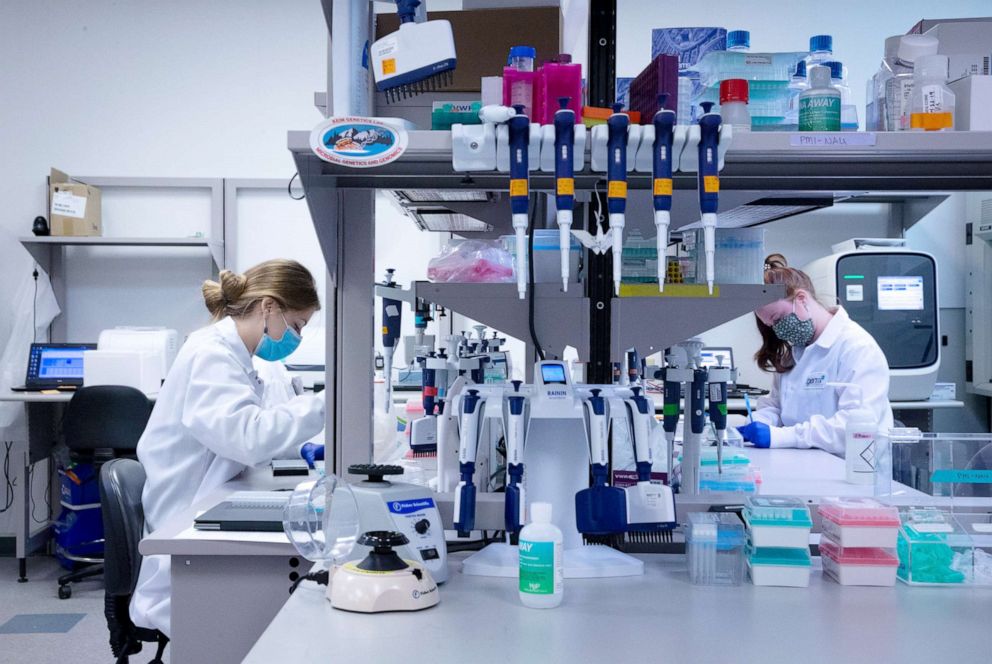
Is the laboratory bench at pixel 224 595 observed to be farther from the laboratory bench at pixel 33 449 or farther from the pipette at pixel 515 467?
the laboratory bench at pixel 33 449

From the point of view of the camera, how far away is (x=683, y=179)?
1778 millimetres

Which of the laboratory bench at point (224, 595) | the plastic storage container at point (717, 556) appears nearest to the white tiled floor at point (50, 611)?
the laboratory bench at point (224, 595)

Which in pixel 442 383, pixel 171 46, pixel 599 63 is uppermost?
pixel 171 46

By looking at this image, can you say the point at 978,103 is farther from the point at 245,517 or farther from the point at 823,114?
the point at 245,517

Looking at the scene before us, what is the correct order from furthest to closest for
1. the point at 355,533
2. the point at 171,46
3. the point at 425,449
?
the point at 171,46
the point at 425,449
the point at 355,533

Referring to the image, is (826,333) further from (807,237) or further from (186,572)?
(186,572)

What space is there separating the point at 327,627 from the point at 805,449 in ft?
7.43

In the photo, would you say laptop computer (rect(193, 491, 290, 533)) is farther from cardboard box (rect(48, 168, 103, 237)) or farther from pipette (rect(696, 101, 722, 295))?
cardboard box (rect(48, 168, 103, 237))

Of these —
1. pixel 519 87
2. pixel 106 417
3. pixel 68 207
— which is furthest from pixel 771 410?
pixel 68 207

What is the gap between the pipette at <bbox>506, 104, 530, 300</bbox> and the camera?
55.3 inches

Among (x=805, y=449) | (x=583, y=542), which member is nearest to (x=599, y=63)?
(x=583, y=542)

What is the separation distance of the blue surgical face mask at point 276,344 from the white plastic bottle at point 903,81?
1661 mm

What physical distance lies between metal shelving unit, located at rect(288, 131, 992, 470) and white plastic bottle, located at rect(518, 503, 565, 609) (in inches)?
22.3

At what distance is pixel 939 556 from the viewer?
1456 mm
